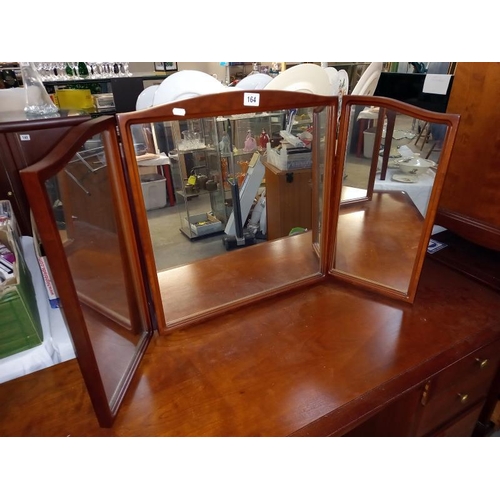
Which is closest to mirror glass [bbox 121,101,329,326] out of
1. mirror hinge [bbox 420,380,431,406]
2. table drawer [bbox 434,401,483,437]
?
mirror hinge [bbox 420,380,431,406]

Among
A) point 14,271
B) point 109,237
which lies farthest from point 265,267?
point 14,271

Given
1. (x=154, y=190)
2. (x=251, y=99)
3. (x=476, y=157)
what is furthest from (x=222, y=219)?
(x=476, y=157)

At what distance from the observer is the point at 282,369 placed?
0.69m

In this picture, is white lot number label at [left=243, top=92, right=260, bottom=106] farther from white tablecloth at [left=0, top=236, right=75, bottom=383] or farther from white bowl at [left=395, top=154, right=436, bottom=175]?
white tablecloth at [left=0, top=236, right=75, bottom=383]

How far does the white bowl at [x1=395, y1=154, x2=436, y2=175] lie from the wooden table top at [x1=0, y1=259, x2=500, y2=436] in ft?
1.01

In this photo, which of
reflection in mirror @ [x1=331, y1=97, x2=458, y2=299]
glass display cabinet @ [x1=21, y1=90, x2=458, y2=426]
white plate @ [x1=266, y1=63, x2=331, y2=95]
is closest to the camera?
glass display cabinet @ [x1=21, y1=90, x2=458, y2=426]

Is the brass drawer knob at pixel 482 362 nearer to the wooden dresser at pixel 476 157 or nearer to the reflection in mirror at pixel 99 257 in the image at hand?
the wooden dresser at pixel 476 157

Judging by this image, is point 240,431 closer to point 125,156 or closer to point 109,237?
point 109,237

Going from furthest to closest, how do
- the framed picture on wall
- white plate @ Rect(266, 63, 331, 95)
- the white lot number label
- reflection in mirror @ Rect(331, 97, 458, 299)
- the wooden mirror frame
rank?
the framed picture on wall
white plate @ Rect(266, 63, 331, 95)
reflection in mirror @ Rect(331, 97, 458, 299)
the white lot number label
the wooden mirror frame

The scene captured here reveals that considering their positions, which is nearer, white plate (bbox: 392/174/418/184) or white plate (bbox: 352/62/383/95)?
white plate (bbox: 392/174/418/184)

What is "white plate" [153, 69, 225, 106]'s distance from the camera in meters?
0.74

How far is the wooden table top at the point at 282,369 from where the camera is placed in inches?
23.5

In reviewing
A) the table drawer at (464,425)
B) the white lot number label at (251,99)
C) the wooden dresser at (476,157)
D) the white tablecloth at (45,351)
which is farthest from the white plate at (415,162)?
the white tablecloth at (45,351)
